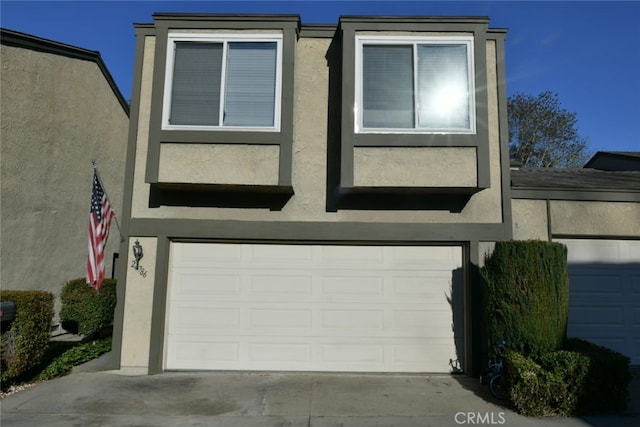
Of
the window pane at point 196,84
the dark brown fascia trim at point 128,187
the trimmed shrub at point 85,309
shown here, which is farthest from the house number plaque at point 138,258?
the trimmed shrub at point 85,309

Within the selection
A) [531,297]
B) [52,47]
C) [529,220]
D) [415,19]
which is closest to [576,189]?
[529,220]

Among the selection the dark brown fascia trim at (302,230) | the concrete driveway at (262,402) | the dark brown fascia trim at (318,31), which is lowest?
the concrete driveway at (262,402)

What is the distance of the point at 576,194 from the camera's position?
7.61 metres

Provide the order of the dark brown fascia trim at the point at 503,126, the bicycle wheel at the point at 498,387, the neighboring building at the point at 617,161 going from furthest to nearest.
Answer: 1. the neighboring building at the point at 617,161
2. the dark brown fascia trim at the point at 503,126
3. the bicycle wheel at the point at 498,387

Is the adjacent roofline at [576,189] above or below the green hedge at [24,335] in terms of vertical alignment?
above

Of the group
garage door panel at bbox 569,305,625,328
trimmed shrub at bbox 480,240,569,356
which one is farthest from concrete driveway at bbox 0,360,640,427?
garage door panel at bbox 569,305,625,328

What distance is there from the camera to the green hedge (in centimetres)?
622

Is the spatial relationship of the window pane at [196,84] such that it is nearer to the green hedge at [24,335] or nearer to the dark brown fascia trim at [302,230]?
the dark brown fascia trim at [302,230]

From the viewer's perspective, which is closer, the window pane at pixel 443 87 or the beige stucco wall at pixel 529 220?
the window pane at pixel 443 87

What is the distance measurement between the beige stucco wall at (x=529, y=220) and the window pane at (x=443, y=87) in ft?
5.30

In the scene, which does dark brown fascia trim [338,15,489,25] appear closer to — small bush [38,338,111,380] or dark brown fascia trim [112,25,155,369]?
dark brown fascia trim [112,25,155,369]

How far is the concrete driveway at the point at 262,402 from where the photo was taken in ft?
17.3

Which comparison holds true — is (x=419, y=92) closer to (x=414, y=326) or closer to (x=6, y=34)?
(x=414, y=326)

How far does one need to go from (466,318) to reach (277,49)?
5218 mm
